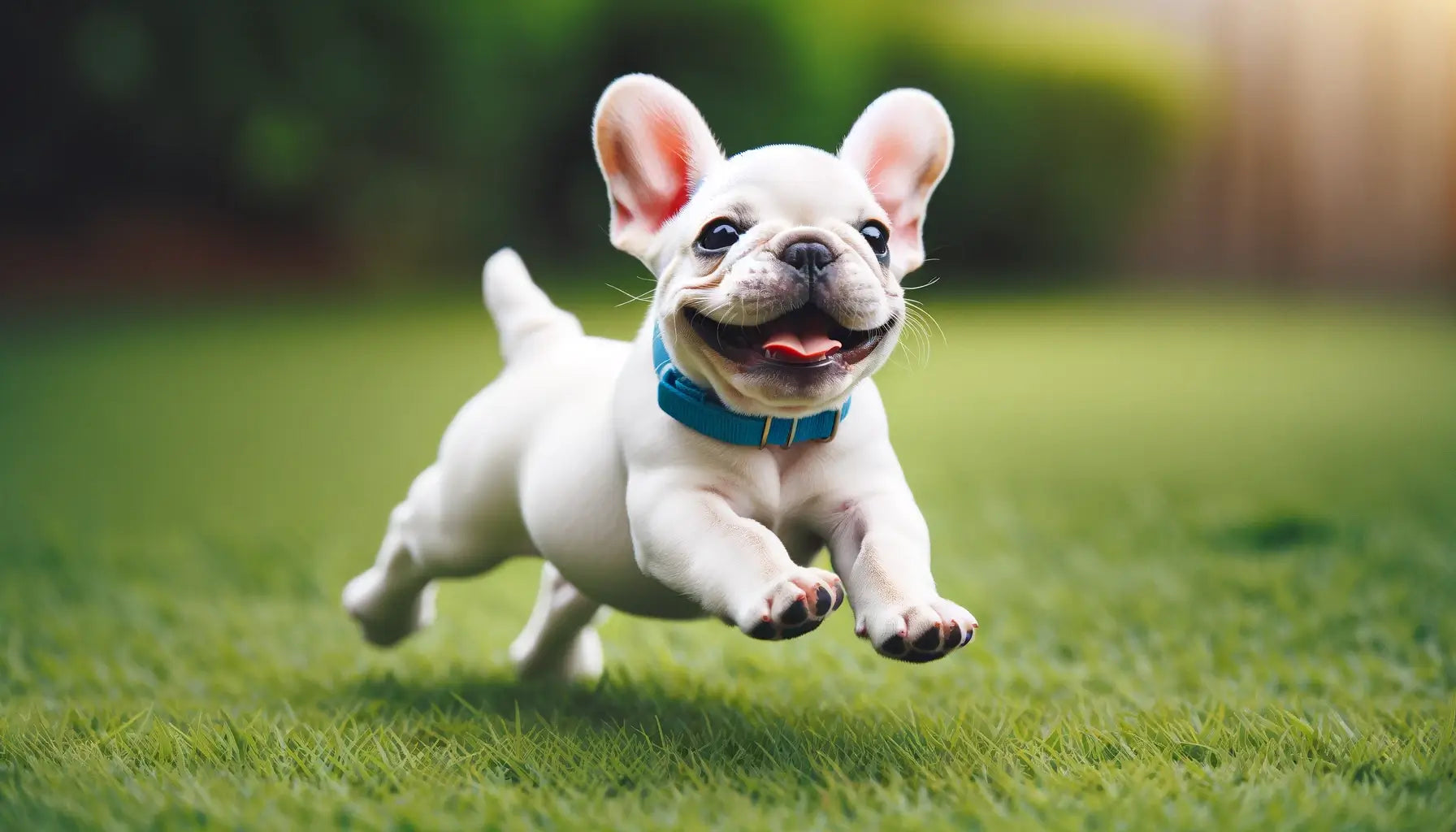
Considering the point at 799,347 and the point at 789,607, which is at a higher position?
the point at 799,347

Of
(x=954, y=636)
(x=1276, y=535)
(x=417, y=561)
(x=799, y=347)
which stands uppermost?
(x=799, y=347)

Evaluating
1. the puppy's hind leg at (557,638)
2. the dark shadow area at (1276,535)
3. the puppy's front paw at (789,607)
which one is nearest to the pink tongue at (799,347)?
the puppy's front paw at (789,607)

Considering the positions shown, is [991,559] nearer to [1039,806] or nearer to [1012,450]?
[1012,450]

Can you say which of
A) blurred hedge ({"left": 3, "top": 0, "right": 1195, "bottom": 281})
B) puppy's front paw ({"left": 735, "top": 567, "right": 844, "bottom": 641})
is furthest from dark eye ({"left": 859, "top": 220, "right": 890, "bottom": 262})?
blurred hedge ({"left": 3, "top": 0, "right": 1195, "bottom": 281})

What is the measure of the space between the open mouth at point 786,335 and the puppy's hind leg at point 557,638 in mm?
968

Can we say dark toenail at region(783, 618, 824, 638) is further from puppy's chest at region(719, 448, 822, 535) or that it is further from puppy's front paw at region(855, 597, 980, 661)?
puppy's chest at region(719, 448, 822, 535)

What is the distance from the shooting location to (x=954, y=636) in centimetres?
183

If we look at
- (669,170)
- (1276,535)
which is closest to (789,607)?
(669,170)

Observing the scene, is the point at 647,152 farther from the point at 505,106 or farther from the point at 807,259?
the point at 505,106

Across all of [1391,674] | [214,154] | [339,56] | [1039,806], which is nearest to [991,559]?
[1391,674]

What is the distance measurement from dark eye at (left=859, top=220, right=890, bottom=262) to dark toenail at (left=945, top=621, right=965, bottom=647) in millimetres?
578

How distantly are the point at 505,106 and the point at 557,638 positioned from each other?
10.5 meters

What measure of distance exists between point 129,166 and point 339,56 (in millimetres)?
2237

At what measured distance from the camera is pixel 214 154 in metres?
12.6
